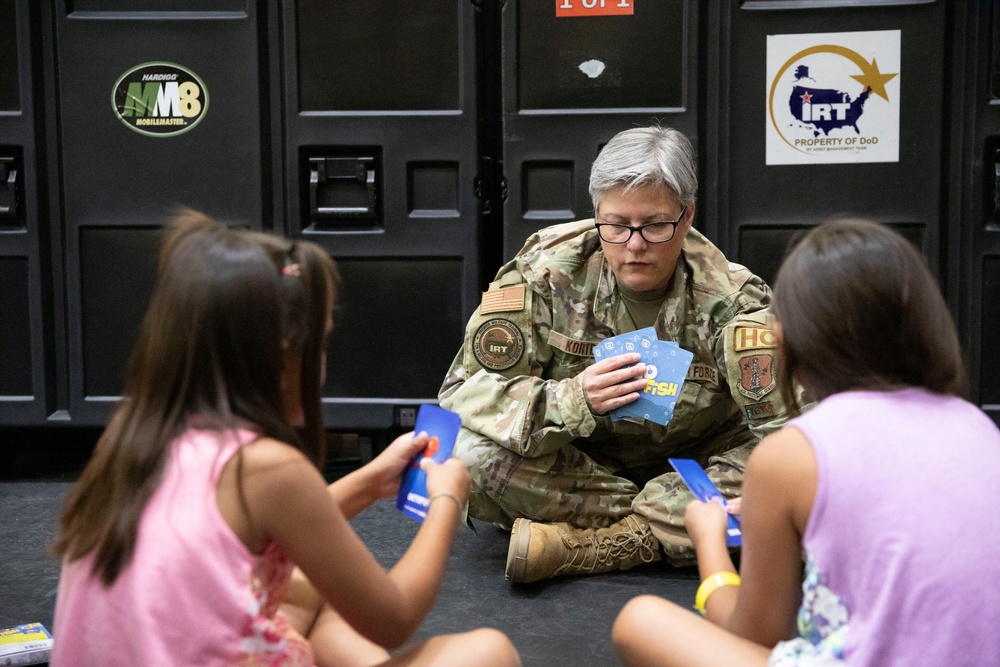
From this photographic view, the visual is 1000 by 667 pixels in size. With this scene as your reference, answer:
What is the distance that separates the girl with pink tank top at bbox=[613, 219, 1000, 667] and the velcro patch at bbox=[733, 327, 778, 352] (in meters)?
0.89

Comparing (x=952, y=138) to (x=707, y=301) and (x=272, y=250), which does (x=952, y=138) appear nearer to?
(x=707, y=301)

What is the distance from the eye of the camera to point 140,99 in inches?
112

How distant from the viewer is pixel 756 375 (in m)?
2.07

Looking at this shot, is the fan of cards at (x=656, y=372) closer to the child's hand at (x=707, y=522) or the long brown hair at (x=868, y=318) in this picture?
the child's hand at (x=707, y=522)

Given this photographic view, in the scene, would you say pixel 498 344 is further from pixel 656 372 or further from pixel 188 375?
pixel 188 375

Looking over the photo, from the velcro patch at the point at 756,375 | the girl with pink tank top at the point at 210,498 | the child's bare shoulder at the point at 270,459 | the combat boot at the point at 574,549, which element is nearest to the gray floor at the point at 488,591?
the combat boot at the point at 574,549

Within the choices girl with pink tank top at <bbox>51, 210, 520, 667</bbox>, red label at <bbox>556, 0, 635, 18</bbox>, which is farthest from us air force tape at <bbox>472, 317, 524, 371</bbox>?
girl with pink tank top at <bbox>51, 210, 520, 667</bbox>

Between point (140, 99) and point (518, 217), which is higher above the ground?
point (140, 99)

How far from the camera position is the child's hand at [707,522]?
4.49ft

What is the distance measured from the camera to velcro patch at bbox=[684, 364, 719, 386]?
7.29 feet

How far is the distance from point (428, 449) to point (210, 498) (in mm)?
416

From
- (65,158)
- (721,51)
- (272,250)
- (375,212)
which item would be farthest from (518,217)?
(272,250)

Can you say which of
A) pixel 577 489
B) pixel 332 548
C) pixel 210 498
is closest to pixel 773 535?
pixel 332 548

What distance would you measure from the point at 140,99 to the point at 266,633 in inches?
84.1
